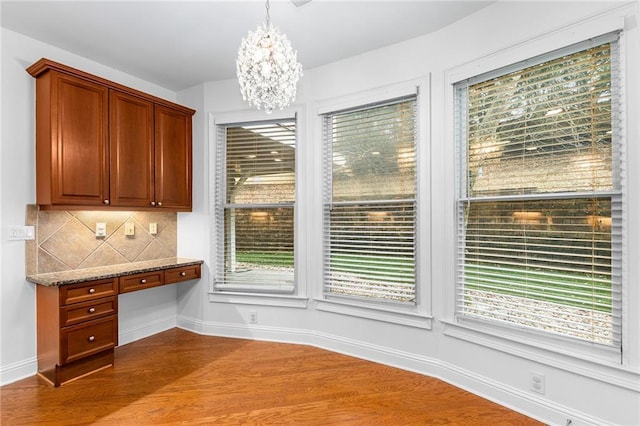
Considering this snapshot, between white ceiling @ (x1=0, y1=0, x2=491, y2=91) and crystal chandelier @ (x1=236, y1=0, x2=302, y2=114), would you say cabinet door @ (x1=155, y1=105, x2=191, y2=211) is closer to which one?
white ceiling @ (x1=0, y1=0, x2=491, y2=91)

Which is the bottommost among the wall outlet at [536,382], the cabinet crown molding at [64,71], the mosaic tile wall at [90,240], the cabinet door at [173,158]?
the wall outlet at [536,382]

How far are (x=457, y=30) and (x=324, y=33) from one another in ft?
3.46

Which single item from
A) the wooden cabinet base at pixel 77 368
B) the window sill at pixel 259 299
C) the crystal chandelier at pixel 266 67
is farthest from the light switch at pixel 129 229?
the crystal chandelier at pixel 266 67

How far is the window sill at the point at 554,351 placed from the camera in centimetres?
184

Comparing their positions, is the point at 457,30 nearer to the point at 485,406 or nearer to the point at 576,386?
the point at 576,386

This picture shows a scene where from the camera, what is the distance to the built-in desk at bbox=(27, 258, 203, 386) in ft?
8.18

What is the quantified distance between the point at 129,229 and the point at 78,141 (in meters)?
1.05

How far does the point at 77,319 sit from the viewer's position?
8.42 ft

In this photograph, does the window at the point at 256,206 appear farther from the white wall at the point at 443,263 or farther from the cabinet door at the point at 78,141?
the cabinet door at the point at 78,141

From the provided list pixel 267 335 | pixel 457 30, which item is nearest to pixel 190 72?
pixel 457 30

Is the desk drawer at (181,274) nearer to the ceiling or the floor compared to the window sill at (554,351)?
nearer to the ceiling

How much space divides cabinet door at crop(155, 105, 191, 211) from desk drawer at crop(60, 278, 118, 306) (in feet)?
2.99

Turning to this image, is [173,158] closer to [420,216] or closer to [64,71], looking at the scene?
[64,71]

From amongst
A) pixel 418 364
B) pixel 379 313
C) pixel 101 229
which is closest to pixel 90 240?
pixel 101 229
